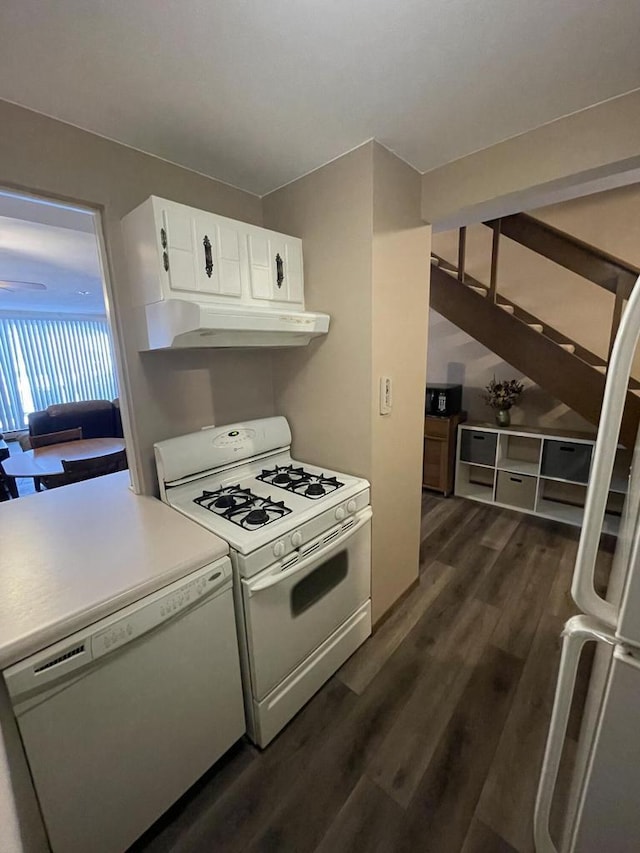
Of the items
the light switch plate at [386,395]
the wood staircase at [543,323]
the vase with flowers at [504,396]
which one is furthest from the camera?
the vase with flowers at [504,396]

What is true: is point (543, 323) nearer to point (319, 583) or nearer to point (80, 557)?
point (319, 583)

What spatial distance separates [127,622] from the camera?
98 cm

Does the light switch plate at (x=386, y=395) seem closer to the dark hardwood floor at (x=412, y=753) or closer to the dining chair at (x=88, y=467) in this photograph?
the dark hardwood floor at (x=412, y=753)

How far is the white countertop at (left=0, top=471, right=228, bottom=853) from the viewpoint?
0.82 m

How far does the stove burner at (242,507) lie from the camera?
1.37 meters

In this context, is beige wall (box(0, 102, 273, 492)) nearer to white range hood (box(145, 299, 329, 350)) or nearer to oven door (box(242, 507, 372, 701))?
white range hood (box(145, 299, 329, 350))

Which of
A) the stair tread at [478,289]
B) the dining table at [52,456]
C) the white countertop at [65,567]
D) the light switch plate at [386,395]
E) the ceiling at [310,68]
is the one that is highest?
the ceiling at [310,68]

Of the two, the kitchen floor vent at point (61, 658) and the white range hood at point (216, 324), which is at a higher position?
the white range hood at point (216, 324)

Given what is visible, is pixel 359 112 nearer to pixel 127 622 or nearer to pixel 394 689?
pixel 127 622

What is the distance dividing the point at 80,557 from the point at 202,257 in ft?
3.90

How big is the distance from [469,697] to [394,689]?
33 cm

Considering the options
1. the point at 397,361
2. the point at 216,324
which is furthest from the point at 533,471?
the point at 216,324

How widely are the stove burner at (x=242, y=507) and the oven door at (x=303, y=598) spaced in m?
0.17

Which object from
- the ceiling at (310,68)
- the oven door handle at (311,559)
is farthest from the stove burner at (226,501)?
the ceiling at (310,68)
